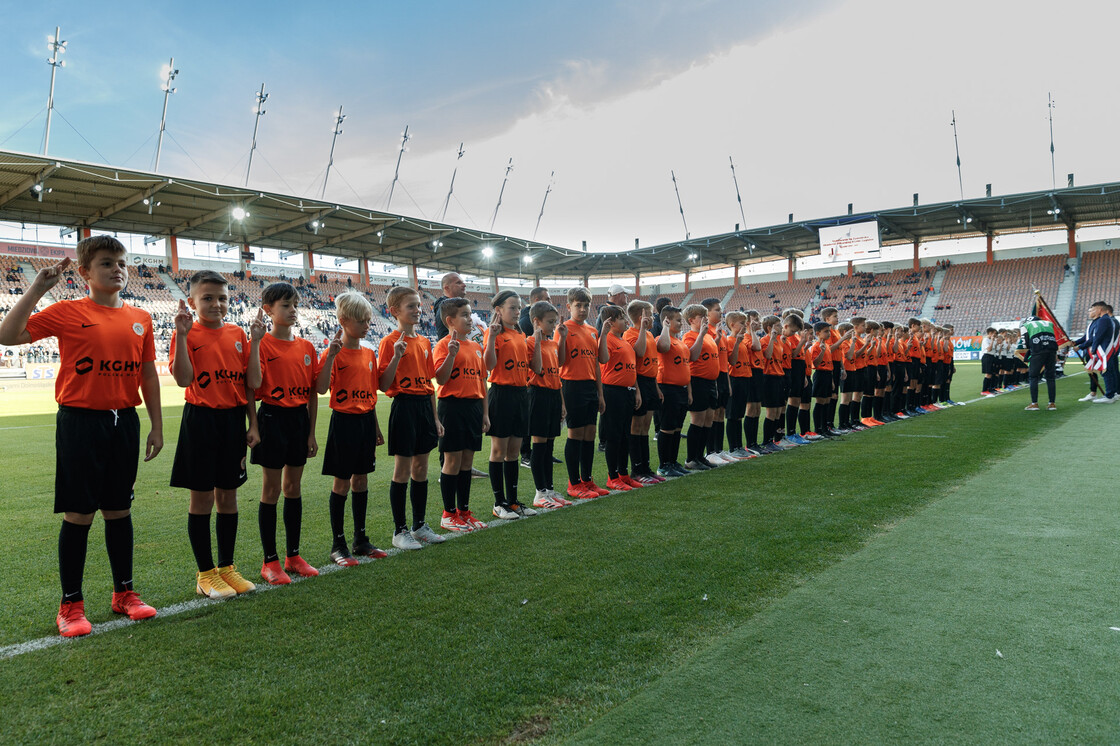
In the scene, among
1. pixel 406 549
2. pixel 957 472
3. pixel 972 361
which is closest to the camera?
pixel 406 549

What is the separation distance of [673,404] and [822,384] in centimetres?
412

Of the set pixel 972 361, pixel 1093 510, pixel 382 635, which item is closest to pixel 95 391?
pixel 382 635

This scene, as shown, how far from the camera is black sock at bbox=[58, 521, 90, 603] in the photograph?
3.12 m

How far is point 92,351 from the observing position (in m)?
3.10

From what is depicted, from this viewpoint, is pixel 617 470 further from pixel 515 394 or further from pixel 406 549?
pixel 406 549

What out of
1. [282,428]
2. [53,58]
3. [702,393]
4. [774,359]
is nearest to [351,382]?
[282,428]

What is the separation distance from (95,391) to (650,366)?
489 centimetres

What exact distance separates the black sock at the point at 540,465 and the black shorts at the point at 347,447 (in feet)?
6.23

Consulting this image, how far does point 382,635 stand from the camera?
2.92 metres

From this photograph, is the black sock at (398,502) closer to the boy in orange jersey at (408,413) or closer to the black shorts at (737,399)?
the boy in orange jersey at (408,413)

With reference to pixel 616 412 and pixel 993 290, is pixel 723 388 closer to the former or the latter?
pixel 616 412

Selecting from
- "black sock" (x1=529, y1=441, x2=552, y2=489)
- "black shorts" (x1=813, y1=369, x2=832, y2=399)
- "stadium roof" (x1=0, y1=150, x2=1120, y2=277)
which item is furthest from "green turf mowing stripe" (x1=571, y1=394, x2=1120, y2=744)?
"stadium roof" (x1=0, y1=150, x2=1120, y2=277)

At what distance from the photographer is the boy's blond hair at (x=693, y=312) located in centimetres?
711

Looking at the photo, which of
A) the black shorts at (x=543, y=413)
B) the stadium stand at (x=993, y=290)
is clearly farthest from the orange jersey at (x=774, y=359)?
the stadium stand at (x=993, y=290)
